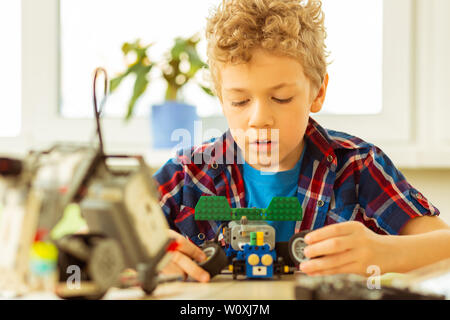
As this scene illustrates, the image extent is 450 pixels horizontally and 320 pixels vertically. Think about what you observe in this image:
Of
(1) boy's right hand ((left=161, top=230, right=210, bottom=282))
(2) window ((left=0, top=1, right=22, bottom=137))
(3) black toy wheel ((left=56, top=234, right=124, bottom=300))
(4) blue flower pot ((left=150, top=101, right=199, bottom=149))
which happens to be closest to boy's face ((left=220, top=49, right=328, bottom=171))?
(1) boy's right hand ((left=161, top=230, right=210, bottom=282))

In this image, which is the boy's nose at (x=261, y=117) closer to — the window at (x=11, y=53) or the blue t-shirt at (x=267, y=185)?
the blue t-shirt at (x=267, y=185)

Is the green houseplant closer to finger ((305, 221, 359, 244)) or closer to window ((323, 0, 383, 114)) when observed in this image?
window ((323, 0, 383, 114))

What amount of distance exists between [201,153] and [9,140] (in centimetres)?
85

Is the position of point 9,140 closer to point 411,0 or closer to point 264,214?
point 264,214

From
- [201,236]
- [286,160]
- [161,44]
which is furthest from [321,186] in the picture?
[161,44]

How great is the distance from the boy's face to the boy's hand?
237mm

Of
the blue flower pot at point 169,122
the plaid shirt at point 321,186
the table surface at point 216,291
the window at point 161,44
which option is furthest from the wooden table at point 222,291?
the window at point 161,44

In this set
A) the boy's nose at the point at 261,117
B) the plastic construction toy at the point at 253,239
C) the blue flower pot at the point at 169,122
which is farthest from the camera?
the blue flower pot at the point at 169,122

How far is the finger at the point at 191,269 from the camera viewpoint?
21.1 inches

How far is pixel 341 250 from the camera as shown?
51 centimetres

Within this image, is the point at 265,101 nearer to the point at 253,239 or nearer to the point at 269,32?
the point at 269,32

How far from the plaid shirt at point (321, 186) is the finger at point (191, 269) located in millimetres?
314

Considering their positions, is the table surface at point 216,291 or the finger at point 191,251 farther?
the finger at point 191,251

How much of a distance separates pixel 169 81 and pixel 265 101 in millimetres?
771
